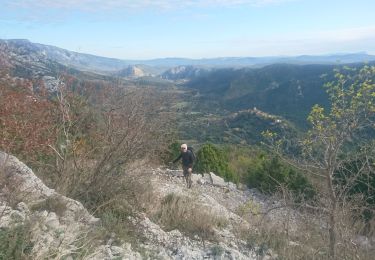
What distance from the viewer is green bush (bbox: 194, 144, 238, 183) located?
55.8 ft

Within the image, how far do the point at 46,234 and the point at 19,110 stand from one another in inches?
214

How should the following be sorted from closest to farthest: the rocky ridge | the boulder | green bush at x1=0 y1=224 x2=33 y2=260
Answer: green bush at x1=0 y1=224 x2=33 y2=260
the rocky ridge
the boulder

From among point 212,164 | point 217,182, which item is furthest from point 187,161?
point 212,164

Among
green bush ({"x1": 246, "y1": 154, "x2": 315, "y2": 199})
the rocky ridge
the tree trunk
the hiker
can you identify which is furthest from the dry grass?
green bush ({"x1": 246, "y1": 154, "x2": 315, "y2": 199})

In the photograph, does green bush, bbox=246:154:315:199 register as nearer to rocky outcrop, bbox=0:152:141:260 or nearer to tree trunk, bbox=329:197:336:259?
tree trunk, bbox=329:197:336:259

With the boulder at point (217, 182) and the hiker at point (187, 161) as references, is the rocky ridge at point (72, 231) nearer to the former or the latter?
the hiker at point (187, 161)

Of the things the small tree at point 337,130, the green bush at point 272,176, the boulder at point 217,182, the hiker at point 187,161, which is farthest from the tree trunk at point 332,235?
the green bush at point 272,176

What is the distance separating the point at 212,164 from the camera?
17047mm

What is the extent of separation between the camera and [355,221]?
24.9 ft

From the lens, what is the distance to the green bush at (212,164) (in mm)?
17000

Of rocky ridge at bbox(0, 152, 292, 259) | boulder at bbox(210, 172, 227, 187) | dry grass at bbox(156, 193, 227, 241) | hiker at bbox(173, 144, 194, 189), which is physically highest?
rocky ridge at bbox(0, 152, 292, 259)

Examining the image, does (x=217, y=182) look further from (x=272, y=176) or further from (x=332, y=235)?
(x=332, y=235)

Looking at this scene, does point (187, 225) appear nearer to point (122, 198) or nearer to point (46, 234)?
point (122, 198)

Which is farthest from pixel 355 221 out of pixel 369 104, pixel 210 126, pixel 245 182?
pixel 210 126
